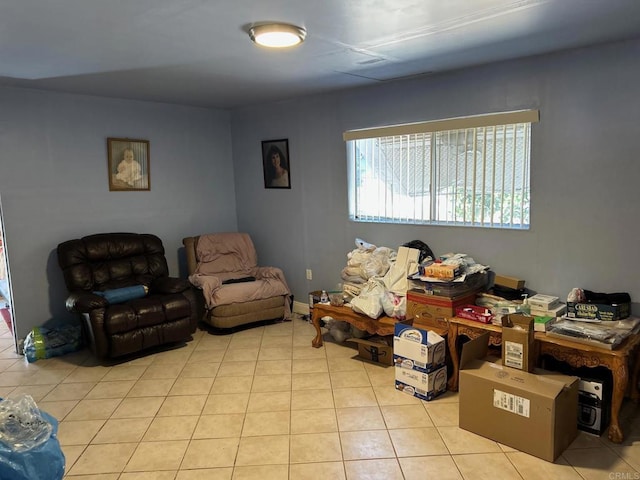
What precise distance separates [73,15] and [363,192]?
2785 millimetres

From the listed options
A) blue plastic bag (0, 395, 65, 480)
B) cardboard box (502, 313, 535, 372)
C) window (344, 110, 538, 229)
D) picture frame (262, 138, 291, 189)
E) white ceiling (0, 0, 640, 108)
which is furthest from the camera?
picture frame (262, 138, 291, 189)

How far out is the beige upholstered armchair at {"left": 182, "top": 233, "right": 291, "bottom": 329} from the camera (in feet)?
13.9

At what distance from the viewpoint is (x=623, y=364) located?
2.36m

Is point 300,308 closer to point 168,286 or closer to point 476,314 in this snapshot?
point 168,286

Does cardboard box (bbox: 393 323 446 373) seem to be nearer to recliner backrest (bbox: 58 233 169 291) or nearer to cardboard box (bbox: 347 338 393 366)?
cardboard box (bbox: 347 338 393 366)

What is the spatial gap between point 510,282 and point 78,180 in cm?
386

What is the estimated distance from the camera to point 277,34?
240 cm

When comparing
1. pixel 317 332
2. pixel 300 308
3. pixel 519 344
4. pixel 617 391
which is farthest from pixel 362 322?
pixel 617 391

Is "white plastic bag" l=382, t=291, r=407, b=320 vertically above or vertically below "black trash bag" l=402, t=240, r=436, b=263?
below

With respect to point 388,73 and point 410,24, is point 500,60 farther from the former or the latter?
point 410,24

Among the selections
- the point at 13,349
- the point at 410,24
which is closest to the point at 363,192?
the point at 410,24

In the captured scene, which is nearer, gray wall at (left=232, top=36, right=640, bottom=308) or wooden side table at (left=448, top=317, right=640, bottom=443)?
wooden side table at (left=448, top=317, right=640, bottom=443)

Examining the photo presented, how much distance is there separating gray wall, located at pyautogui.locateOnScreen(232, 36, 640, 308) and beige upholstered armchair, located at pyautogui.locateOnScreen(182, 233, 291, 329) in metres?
0.82

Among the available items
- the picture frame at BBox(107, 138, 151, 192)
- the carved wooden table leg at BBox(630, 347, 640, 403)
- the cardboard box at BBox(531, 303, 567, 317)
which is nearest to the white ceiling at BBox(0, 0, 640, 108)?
the picture frame at BBox(107, 138, 151, 192)
